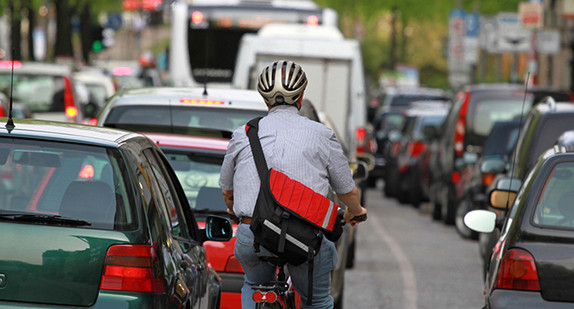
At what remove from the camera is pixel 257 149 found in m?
5.95

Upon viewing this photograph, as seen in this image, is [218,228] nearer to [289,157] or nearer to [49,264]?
[289,157]

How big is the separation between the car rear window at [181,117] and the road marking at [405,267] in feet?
7.55

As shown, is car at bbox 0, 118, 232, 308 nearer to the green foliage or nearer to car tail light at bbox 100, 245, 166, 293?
car tail light at bbox 100, 245, 166, 293

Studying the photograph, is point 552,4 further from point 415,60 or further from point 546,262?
point 415,60

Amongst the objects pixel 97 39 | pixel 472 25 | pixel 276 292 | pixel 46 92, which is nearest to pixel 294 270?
pixel 276 292

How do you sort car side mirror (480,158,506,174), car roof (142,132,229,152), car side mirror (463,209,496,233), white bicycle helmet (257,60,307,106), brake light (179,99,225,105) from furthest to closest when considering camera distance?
car side mirror (480,158,506,174), brake light (179,99,225,105), car roof (142,132,229,152), car side mirror (463,209,496,233), white bicycle helmet (257,60,307,106)

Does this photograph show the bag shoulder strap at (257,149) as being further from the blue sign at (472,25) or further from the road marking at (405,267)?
the blue sign at (472,25)

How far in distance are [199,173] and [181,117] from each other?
1296 millimetres

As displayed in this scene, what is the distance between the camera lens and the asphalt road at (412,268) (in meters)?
11.0

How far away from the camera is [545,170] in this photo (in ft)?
22.4

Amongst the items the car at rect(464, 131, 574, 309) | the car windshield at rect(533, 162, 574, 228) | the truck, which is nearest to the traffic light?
the truck

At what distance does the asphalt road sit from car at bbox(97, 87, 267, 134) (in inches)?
82.7

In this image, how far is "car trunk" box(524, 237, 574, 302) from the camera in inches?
246

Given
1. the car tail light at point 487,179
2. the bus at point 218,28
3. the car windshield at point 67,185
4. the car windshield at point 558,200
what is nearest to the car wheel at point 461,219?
the car tail light at point 487,179
